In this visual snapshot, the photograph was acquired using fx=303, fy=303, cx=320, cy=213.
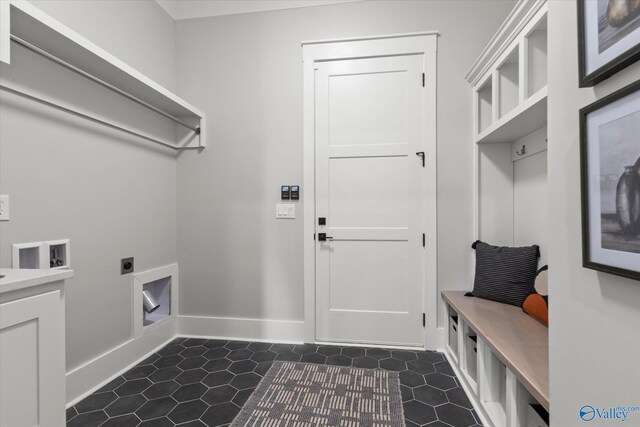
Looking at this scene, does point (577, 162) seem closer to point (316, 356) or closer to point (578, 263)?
point (578, 263)

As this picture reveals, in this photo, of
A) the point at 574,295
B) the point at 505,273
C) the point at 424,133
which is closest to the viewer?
the point at 574,295

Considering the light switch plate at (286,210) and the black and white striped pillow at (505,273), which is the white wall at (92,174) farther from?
the black and white striped pillow at (505,273)

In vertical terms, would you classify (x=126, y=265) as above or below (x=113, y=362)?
above

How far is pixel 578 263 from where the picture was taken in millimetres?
811

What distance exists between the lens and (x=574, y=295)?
822 mm

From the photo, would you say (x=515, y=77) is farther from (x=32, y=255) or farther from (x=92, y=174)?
(x=32, y=255)

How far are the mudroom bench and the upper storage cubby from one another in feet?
3.67

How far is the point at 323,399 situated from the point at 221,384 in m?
0.65

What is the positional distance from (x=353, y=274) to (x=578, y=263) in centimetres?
175

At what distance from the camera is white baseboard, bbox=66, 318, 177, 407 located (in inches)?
68.5

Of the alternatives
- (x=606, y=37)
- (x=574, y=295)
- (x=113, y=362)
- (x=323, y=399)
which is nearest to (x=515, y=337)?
(x=574, y=295)

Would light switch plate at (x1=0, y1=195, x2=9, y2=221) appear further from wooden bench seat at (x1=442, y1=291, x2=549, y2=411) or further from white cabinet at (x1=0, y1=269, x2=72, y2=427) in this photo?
wooden bench seat at (x1=442, y1=291, x2=549, y2=411)

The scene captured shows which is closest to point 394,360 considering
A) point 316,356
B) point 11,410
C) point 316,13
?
point 316,356

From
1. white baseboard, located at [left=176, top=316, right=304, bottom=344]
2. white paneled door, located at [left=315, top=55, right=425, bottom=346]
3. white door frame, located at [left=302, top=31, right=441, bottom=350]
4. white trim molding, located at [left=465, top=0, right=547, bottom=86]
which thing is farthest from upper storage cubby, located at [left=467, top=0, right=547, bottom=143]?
white baseboard, located at [left=176, top=316, right=304, bottom=344]
